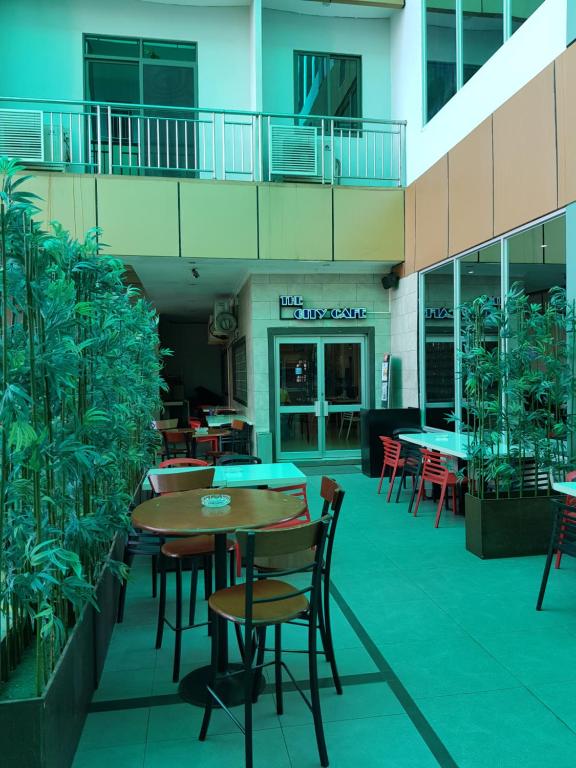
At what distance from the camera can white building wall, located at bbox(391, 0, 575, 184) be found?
532cm

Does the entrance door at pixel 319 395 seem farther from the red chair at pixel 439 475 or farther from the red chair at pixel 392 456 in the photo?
the red chair at pixel 439 475

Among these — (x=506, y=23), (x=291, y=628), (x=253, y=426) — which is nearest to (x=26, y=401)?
(x=291, y=628)

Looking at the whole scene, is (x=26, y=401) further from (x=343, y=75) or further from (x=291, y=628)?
(x=343, y=75)

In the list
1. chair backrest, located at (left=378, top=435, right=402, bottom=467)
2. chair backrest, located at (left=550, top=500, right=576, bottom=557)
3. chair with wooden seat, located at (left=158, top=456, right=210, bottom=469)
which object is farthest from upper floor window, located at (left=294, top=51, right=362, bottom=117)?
chair backrest, located at (left=550, top=500, right=576, bottom=557)

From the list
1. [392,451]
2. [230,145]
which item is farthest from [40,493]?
[230,145]

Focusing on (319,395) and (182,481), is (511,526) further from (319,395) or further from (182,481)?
(319,395)

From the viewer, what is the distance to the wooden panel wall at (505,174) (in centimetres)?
505

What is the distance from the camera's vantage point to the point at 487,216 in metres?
6.42

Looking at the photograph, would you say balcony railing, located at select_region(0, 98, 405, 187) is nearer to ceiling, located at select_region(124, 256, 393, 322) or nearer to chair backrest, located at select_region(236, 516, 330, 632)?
ceiling, located at select_region(124, 256, 393, 322)

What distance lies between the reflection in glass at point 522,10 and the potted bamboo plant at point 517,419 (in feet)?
9.68

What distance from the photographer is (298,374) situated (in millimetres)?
9539

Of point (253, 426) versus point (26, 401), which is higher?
point (26, 401)

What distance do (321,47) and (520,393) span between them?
310 inches

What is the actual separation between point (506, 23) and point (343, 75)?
14.3 ft
